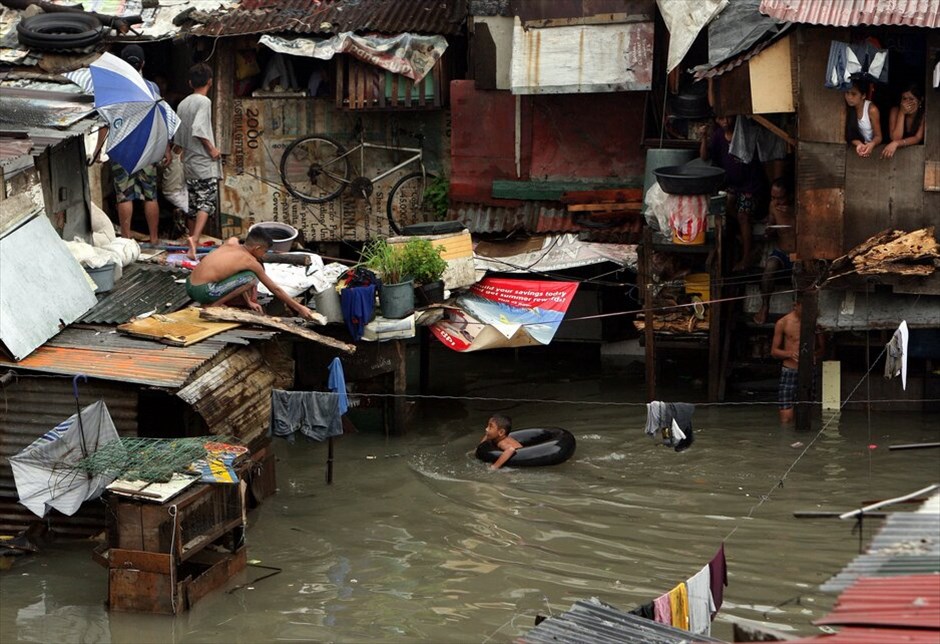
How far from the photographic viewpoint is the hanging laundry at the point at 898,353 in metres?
15.1

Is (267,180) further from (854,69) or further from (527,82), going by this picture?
(854,69)

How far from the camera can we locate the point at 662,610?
34.6ft

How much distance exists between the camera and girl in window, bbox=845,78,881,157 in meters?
16.0

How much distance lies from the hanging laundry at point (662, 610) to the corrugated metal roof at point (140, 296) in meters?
7.29

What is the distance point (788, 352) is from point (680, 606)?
7.36m

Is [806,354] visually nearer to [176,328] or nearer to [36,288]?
[176,328]

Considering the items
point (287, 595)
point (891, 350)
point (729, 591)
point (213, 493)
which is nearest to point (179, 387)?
point (213, 493)

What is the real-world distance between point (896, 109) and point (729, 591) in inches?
242

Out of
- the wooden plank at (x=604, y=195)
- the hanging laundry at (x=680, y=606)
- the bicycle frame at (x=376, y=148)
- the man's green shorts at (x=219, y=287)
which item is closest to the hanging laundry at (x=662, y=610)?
the hanging laundry at (x=680, y=606)

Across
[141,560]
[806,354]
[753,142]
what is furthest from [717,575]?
[753,142]

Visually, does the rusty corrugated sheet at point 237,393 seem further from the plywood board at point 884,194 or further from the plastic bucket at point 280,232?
the plywood board at point 884,194

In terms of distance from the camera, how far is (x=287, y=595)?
13.4 metres

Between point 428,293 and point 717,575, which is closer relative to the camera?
point 717,575

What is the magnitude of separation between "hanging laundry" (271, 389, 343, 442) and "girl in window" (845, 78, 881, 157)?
251 inches
